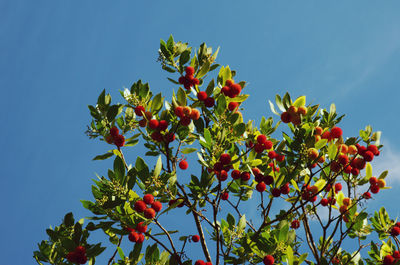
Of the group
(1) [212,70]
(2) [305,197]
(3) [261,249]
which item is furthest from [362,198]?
(1) [212,70]

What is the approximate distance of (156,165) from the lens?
142 inches

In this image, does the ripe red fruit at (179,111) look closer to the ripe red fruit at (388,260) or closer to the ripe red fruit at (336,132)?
the ripe red fruit at (336,132)

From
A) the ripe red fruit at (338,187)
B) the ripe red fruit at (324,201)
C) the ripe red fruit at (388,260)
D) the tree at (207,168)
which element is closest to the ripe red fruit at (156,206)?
the tree at (207,168)

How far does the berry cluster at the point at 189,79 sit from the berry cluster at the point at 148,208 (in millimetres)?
1525

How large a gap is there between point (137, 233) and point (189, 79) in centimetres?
191

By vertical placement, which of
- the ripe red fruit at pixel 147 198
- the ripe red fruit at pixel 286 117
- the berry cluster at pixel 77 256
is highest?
the ripe red fruit at pixel 286 117

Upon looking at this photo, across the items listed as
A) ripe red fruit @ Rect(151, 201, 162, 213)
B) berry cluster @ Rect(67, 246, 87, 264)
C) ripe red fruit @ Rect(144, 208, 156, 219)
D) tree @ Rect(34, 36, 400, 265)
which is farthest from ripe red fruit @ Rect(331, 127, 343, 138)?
berry cluster @ Rect(67, 246, 87, 264)

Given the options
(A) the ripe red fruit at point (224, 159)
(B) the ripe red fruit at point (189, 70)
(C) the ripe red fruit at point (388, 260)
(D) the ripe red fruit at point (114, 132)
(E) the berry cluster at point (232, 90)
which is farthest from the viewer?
(C) the ripe red fruit at point (388, 260)

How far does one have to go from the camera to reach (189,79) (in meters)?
4.32

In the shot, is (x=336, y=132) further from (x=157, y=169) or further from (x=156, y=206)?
(x=156, y=206)

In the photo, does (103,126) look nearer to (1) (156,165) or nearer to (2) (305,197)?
(1) (156,165)

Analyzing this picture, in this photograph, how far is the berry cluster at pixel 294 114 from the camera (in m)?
4.18

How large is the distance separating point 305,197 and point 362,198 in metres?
0.88

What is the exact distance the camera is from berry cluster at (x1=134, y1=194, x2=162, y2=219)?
11.2 ft
